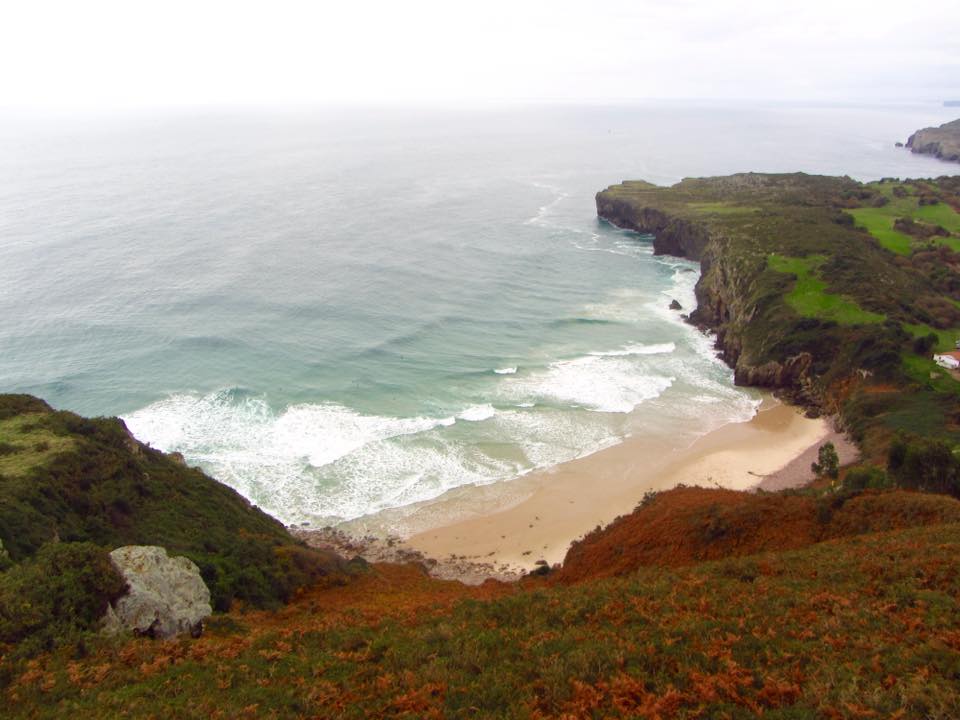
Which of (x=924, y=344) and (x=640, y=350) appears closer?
(x=924, y=344)

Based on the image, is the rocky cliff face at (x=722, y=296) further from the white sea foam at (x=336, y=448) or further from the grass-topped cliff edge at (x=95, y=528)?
the grass-topped cliff edge at (x=95, y=528)

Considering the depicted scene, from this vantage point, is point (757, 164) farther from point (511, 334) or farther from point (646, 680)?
point (646, 680)

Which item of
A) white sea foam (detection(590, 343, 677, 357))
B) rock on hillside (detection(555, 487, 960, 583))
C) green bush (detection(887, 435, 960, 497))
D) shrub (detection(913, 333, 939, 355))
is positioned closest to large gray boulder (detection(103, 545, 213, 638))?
rock on hillside (detection(555, 487, 960, 583))

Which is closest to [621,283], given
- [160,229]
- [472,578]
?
[472,578]

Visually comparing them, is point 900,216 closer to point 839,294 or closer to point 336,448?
point 839,294

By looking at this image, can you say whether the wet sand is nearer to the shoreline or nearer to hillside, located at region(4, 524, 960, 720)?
the shoreline

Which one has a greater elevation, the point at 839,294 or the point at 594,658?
the point at 839,294

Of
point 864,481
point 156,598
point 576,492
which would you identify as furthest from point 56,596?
point 864,481
